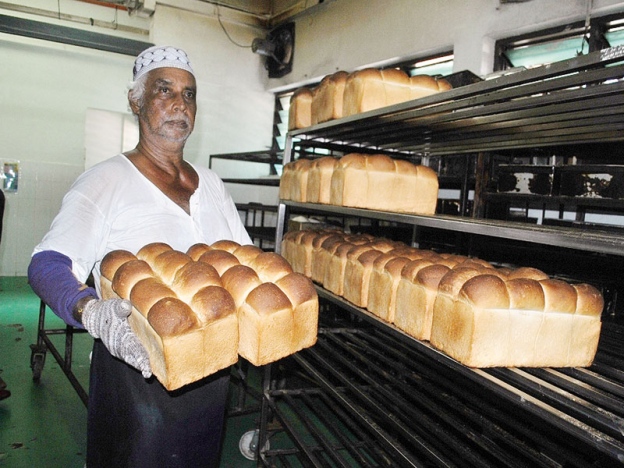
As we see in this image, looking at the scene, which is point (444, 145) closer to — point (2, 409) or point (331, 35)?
point (2, 409)

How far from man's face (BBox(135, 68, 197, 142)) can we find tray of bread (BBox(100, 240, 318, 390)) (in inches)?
17.7

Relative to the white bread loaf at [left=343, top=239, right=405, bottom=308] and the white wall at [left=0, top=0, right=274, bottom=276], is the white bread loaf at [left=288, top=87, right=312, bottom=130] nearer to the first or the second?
the white bread loaf at [left=343, top=239, right=405, bottom=308]

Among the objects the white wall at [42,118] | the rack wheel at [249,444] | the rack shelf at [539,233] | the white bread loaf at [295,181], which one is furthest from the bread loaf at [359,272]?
the white wall at [42,118]

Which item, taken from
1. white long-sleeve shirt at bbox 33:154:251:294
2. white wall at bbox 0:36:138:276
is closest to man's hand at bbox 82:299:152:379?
white long-sleeve shirt at bbox 33:154:251:294

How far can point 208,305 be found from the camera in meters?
1.26

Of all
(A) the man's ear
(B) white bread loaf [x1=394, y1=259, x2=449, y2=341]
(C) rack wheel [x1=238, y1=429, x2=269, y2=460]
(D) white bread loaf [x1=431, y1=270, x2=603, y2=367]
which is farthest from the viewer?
(C) rack wheel [x1=238, y1=429, x2=269, y2=460]

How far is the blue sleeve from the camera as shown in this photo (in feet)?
4.04

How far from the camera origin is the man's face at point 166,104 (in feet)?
5.54

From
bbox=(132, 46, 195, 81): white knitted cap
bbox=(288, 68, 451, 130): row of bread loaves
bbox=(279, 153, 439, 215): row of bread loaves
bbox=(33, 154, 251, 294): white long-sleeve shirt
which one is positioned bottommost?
bbox=(33, 154, 251, 294): white long-sleeve shirt

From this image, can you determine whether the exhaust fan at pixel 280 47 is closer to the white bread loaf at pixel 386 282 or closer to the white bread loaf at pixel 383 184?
the white bread loaf at pixel 383 184

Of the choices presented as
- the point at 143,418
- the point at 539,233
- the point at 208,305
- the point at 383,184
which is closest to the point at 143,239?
the point at 208,305

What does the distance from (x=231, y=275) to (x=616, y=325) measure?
1511mm

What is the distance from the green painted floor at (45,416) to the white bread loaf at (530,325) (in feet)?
6.02

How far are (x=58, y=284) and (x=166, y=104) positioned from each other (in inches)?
29.9
